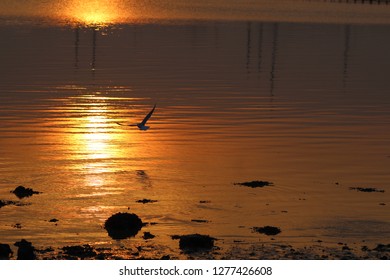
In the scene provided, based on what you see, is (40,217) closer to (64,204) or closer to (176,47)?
(64,204)

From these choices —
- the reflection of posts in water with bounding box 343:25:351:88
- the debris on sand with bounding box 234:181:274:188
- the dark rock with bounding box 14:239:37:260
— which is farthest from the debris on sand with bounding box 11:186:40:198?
the reflection of posts in water with bounding box 343:25:351:88

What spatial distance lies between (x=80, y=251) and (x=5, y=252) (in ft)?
5.76

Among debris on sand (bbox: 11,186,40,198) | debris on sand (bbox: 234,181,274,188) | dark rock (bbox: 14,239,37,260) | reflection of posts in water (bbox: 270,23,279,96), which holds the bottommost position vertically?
dark rock (bbox: 14,239,37,260)

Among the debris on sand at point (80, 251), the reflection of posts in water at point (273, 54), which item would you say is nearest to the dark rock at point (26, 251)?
the debris on sand at point (80, 251)

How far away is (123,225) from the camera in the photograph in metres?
26.6

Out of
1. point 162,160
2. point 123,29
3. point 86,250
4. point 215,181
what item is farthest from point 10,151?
point 123,29

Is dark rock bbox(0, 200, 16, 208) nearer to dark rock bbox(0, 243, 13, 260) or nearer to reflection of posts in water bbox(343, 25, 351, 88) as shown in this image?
dark rock bbox(0, 243, 13, 260)

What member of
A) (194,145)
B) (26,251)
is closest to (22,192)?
(26,251)

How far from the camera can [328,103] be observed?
197 feet

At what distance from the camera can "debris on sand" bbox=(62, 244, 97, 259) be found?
24.0m

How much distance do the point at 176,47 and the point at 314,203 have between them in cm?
7260

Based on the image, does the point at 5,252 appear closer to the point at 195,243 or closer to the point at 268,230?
the point at 195,243

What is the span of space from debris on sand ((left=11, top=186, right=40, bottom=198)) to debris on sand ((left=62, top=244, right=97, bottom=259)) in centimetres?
664

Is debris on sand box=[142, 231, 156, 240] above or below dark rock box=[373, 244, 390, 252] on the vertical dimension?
above
